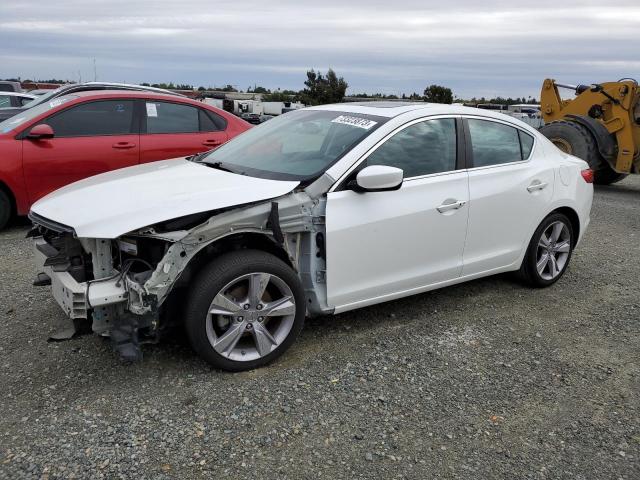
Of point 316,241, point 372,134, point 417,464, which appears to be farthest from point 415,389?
point 372,134

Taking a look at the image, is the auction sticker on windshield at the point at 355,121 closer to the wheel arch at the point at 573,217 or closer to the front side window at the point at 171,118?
the wheel arch at the point at 573,217

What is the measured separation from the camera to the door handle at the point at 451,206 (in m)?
4.07

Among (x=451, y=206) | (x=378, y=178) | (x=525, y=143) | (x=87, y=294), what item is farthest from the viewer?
(x=525, y=143)

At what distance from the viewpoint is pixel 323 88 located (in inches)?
2202

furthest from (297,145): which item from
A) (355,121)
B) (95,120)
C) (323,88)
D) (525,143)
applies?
(323,88)

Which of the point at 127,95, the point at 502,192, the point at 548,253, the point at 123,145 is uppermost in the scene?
the point at 127,95

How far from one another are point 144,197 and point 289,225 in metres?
0.87

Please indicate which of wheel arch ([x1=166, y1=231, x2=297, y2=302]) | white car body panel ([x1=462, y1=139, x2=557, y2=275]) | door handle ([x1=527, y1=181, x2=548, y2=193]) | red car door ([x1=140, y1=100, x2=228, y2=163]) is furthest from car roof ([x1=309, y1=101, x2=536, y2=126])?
red car door ([x1=140, y1=100, x2=228, y2=163])

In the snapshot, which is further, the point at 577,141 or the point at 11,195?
the point at 577,141

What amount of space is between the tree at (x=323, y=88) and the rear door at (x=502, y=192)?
1994 inches

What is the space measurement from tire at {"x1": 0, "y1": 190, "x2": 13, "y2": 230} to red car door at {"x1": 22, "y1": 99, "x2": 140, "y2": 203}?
10.4 inches

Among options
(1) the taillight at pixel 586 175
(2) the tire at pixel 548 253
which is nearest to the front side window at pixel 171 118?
(2) the tire at pixel 548 253

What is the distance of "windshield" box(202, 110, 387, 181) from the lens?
151 inches

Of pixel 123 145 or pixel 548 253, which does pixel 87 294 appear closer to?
pixel 548 253
